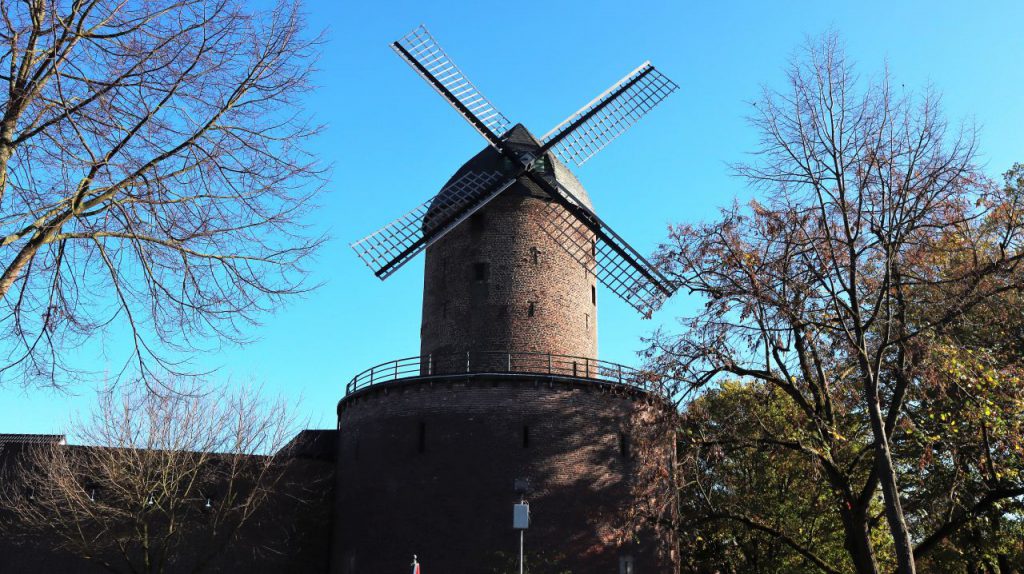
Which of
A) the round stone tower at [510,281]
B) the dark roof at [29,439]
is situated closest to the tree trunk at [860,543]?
the round stone tower at [510,281]

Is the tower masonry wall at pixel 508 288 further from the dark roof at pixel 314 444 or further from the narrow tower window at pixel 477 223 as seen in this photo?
the dark roof at pixel 314 444

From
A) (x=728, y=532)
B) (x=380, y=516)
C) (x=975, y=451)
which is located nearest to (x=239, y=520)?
(x=380, y=516)

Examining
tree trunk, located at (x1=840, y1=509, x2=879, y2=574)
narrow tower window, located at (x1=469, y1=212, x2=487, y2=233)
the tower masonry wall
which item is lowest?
tree trunk, located at (x1=840, y1=509, x2=879, y2=574)

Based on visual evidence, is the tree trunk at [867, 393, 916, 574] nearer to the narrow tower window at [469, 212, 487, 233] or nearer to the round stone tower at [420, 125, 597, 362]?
the round stone tower at [420, 125, 597, 362]

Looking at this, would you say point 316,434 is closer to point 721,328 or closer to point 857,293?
point 721,328

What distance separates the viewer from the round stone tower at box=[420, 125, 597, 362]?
26156mm

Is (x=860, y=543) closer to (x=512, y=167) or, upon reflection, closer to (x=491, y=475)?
(x=491, y=475)

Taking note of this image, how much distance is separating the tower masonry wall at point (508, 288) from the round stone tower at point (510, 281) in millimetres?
34

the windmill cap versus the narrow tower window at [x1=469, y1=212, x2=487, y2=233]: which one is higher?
the windmill cap

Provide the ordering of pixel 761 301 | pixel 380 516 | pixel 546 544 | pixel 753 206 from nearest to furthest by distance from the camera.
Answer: pixel 761 301 < pixel 753 206 < pixel 546 544 < pixel 380 516

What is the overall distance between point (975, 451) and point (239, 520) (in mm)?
22373

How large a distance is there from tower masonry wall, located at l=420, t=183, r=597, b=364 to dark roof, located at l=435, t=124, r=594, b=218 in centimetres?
72

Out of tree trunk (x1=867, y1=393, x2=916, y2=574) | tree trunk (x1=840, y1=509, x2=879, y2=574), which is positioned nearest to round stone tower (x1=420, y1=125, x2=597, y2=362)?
tree trunk (x1=840, y1=509, x2=879, y2=574)

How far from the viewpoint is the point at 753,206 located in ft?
55.5
